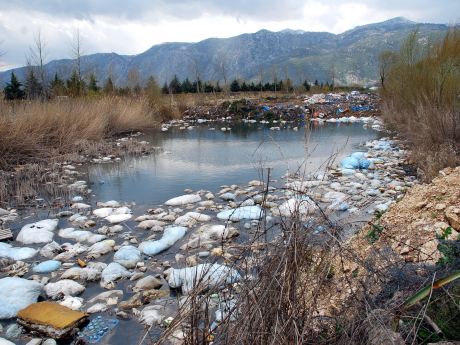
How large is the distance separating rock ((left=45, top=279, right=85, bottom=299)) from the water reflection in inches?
84.9

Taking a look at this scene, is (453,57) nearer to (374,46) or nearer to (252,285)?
(252,285)

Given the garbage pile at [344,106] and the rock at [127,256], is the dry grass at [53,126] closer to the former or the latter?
the rock at [127,256]

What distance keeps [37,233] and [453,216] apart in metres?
4.40

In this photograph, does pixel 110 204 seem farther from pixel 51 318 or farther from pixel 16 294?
pixel 51 318

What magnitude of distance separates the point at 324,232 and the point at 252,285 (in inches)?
14.6

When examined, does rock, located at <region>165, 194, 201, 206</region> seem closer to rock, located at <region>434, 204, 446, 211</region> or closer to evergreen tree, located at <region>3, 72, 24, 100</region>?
rock, located at <region>434, 204, 446, 211</region>

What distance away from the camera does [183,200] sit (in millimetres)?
6262

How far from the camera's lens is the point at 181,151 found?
459 inches

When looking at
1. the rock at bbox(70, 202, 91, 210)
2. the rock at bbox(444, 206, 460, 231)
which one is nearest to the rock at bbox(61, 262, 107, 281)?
the rock at bbox(70, 202, 91, 210)

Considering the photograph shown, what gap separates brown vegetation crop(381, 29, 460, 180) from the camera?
7133 mm

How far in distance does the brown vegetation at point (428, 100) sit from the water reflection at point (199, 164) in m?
1.58

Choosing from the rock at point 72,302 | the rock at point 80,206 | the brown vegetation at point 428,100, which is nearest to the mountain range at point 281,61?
the brown vegetation at point 428,100

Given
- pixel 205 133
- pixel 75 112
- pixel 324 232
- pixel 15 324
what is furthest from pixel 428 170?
pixel 205 133

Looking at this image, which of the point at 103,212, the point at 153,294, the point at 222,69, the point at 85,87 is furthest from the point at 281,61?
the point at 153,294
